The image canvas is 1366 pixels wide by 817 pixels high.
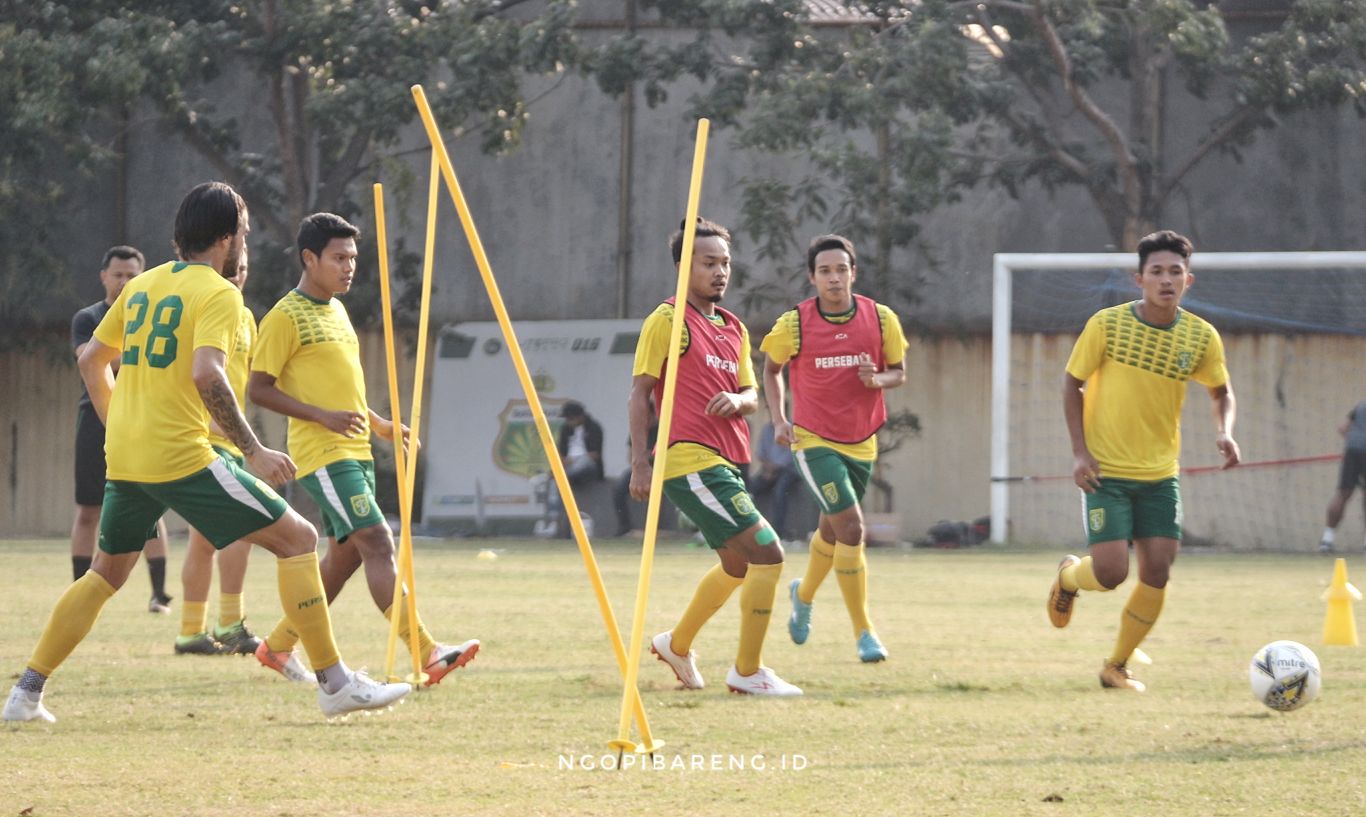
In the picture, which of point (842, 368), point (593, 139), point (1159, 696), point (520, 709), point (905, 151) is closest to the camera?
point (520, 709)

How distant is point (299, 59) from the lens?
25.8m

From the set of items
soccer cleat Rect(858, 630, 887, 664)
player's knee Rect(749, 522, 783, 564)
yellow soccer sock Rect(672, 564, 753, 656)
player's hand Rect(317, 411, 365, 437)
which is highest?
player's hand Rect(317, 411, 365, 437)

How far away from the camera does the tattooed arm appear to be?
6.53 m

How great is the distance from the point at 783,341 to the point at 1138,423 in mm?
2309

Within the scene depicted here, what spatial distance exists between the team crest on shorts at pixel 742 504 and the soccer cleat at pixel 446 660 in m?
1.26

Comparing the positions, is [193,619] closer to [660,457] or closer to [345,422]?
[345,422]

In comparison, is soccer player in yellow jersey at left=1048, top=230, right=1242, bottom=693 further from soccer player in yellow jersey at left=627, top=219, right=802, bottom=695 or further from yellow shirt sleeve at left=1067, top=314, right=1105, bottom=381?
soccer player in yellow jersey at left=627, top=219, right=802, bottom=695

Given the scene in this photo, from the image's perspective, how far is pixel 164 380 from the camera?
6.81 metres

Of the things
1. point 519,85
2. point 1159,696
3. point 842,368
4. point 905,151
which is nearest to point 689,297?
point 842,368

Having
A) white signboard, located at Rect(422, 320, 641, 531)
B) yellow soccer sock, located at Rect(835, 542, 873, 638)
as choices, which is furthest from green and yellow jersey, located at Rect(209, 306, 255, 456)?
white signboard, located at Rect(422, 320, 641, 531)

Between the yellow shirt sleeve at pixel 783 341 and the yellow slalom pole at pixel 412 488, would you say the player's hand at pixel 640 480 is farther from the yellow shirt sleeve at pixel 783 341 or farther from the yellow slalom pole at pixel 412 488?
the yellow shirt sleeve at pixel 783 341

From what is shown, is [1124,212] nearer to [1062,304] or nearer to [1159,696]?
[1062,304]

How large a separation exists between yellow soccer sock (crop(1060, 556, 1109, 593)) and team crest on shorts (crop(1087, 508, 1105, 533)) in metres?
0.21

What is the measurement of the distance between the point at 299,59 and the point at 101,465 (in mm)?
15423
